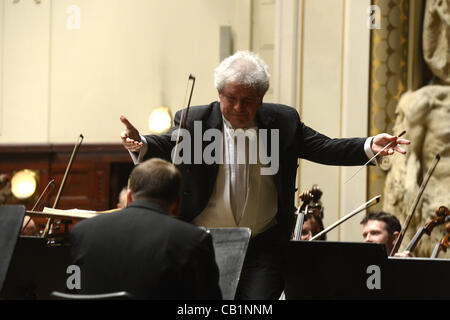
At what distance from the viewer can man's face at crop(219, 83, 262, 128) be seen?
2950 mm

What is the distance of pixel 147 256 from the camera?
7.09 ft

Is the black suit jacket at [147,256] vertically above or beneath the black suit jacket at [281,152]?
beneath

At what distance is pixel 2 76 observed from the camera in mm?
8633

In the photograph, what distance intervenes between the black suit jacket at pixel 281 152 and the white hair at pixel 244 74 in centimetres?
15

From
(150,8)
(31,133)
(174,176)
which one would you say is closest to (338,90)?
(150,8)

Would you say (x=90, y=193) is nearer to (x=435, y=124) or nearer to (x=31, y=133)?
(x=31, y=133)

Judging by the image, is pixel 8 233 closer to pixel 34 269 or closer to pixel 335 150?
pixel 34 269

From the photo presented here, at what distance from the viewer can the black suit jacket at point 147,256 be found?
2.14 meters

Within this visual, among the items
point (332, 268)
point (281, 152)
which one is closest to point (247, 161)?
point (281, 152)

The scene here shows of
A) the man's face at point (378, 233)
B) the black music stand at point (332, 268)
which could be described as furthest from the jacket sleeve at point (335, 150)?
the man's face at point (378, 233)

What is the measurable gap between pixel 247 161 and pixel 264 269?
44 cm

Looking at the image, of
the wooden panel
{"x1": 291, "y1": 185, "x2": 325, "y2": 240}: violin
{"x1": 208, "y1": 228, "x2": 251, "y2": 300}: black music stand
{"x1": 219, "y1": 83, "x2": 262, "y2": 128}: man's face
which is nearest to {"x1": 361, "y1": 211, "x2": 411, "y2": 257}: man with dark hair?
{"x1": 291, "y1": 185, "x2": 325, "y2": 240}: violin

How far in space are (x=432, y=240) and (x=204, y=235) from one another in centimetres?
406

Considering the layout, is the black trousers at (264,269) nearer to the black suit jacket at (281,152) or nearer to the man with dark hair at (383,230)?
the black suit jacket at (281,152)
